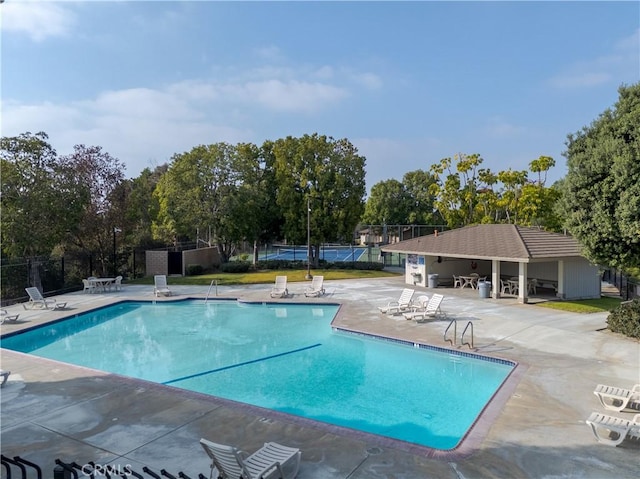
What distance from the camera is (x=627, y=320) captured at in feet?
43.0

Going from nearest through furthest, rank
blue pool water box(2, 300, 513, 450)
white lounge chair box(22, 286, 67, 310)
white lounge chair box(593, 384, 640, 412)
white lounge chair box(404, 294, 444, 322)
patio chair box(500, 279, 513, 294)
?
white lounge chair box(593, 384, 640, 412) → blue pool water box(2, 300, 513, 450) → white lounge chair box(404, 294, 444, 322) → white lounge chair box(22, 286, 67, 310) → patio chair box(500, 279, 513, 294)

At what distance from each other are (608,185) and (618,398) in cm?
700

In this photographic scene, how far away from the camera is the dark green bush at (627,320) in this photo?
12836 millimetres

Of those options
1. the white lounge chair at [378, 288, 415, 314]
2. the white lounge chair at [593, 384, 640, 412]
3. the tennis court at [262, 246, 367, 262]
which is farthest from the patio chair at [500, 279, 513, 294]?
the tennis court at [262, 246, 367, 262]

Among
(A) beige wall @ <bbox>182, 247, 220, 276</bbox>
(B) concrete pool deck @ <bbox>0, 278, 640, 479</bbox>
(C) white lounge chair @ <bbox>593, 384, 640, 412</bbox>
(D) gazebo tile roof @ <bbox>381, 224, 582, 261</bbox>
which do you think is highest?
(D) gazebo tile roof @ <bbox>381, 224, 582, 261</bbox>

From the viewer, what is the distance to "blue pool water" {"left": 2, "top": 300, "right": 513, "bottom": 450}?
905 cm

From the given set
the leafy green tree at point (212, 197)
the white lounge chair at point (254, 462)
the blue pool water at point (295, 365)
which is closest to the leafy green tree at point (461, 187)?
the leafy green tree at point (212, 197)

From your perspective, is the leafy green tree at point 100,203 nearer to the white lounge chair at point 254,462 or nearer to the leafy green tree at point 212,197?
the leafy green tree at point 212,197

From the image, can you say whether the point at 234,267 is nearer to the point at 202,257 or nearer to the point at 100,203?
the point at 202,257

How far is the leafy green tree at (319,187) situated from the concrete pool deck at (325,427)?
814 inches

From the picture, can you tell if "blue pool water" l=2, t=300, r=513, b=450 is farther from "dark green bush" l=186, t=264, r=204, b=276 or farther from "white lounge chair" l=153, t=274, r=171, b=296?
"dark green bush" l=186, t=264, r=204, b=276

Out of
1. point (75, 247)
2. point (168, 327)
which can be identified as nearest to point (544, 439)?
point (168, 327)

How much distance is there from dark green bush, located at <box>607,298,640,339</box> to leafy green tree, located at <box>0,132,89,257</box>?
23.8m

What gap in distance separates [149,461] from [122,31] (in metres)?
12.9
